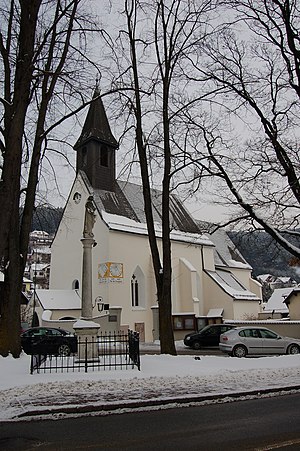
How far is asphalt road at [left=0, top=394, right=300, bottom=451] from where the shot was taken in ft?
19.6

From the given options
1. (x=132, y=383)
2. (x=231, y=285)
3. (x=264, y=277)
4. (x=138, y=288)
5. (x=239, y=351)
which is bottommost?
(x=132, y=383)

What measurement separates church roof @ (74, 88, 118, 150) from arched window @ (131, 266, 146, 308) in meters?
11.1

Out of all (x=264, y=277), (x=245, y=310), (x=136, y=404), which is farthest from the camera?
(x=264, y=277)

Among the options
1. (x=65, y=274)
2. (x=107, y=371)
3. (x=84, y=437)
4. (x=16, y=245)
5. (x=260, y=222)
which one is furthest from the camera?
(x=65, y=274)

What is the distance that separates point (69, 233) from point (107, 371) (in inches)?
1074

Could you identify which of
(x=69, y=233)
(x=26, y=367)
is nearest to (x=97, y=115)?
(x=69, y=233)

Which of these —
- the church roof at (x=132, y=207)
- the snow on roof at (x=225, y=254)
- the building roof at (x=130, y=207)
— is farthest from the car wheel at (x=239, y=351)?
the snow on roof at (x=225, y=254)

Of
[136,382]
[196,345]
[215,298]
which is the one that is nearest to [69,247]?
[215,298]

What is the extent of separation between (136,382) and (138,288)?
25.3 meters

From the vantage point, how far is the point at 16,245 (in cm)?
1468

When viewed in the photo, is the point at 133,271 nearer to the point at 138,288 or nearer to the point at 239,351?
the point at 138,288

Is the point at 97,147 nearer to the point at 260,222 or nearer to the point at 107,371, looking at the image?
the point at 260,222

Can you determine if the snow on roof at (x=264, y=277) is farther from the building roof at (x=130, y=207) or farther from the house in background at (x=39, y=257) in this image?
the building roof at (x=130, y=207)

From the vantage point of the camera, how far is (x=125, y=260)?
34.7 meters
